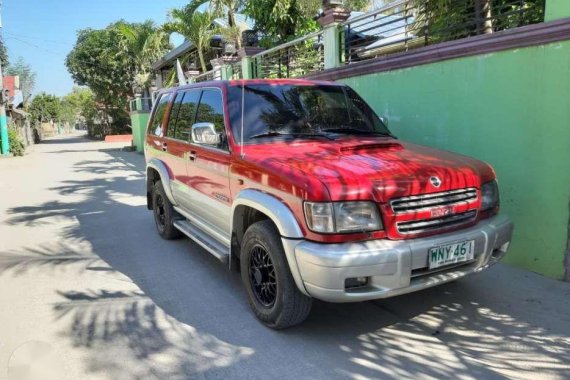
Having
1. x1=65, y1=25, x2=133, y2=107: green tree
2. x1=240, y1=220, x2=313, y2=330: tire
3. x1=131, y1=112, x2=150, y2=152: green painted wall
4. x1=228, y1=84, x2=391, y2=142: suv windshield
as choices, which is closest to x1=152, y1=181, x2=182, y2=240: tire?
x1=228, y1=84, x2=391, y2=142: suv windshield

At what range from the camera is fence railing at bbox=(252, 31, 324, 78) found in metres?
10.0

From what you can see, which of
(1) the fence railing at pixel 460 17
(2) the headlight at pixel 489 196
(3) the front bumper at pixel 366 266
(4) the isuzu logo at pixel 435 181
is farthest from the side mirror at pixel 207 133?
(1) the fence railing at pixel 460 17

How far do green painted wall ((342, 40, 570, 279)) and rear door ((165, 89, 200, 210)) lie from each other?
9.36 ft

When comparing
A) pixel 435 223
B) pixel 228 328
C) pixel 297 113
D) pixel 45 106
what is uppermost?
pixel 45 106

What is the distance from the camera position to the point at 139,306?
14.5ft

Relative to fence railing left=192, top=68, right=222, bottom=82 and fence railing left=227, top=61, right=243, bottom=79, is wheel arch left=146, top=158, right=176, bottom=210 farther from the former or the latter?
fence railing left=192, top=68, right=222, bottom=82

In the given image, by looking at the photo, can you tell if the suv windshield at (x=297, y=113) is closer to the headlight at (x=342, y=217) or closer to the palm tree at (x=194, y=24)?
the headlight at (x=342, y=217)

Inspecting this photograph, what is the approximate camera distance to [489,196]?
3.97 meters

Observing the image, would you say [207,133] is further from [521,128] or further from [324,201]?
[521,128]

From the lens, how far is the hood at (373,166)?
329 cm

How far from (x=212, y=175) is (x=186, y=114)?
4.19 feet

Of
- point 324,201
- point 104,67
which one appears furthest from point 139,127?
point 324,201

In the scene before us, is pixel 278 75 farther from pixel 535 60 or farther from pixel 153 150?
pixel 535 60

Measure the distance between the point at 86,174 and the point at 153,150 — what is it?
9782 mm
